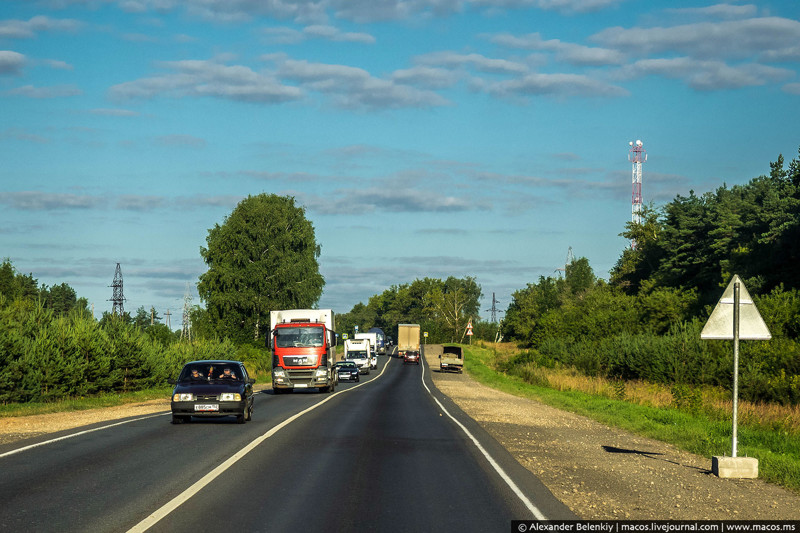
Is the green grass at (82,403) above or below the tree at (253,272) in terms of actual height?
below

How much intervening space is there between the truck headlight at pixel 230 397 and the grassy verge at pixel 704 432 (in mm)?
10522

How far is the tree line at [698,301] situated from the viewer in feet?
131

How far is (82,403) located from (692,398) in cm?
2168

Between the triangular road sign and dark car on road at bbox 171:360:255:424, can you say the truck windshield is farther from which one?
the triangular road sign

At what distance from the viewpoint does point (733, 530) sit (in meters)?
8.70

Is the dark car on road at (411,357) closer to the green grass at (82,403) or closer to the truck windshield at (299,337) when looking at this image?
the truck windshield at (299,337)

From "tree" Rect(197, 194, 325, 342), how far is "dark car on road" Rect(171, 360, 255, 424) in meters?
57.9

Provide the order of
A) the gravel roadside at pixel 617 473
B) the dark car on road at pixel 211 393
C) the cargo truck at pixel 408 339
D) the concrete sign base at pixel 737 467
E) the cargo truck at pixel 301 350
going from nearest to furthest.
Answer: the gravel roadside at pixel 617 473 → the concrete sign base at pixel 737 467 → the dark car on road at pixel 211 393 → the cargo truck at pixel 301 350 → the cargo truck at pixel 408 339

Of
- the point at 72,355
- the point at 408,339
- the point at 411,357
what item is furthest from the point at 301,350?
the point at 408,339

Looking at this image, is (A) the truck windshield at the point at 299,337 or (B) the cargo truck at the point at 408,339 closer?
(A) the truck windshield at the point at 299,337

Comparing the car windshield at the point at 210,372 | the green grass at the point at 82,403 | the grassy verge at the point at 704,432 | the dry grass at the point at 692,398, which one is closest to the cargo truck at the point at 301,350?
the green grass at the point at 82,403

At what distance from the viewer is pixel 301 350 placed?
126 feet

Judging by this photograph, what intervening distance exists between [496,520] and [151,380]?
3257 cm

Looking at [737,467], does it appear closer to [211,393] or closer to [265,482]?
[265,482]
